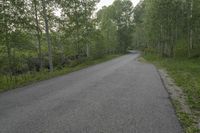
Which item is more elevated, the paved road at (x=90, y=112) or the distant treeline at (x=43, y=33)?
the distant treeline at (x=43, y=33)

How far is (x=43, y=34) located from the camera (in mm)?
19922

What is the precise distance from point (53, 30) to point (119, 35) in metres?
42.6

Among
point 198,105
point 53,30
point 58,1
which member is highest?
point 58,1

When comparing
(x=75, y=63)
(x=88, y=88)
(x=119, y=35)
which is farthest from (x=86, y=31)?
(x=119, y=35)

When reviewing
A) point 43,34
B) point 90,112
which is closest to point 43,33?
point 43,34

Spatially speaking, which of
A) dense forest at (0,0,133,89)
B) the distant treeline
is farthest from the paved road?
the distant treeline

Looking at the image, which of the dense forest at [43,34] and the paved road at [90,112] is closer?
the paved road at [90,112]

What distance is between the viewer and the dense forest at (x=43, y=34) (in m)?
14.7

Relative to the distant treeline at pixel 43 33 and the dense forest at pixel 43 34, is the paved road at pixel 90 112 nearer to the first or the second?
the dense forest at pixel 43 34

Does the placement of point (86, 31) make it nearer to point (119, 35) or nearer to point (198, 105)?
point (198, 105)

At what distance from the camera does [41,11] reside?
1800cm

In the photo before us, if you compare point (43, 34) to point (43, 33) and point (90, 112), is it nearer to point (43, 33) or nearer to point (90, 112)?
point (43, 33)

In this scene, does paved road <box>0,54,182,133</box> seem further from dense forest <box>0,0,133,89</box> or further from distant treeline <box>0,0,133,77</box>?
distant treeline <box>0,0,133,77</box>

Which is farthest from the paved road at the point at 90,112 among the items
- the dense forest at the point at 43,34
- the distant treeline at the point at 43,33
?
the distant treeline at the point at 43,33
